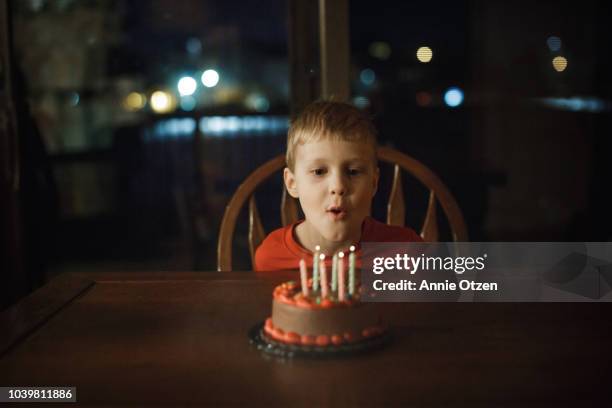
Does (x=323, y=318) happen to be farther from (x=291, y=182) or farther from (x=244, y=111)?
(x=244, y=111)

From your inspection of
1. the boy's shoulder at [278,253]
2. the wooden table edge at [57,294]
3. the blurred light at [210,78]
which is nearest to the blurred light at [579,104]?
the blurred light at [210,78]

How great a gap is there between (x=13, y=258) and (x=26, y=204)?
208 mm

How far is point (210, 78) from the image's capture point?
14.5 feet

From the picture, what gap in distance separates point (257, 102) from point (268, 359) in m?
3.38

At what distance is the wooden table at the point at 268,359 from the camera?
0.81 metres

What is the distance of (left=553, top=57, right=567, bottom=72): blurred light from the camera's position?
4660mm

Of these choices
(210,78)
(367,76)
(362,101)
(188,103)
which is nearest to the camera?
(362,101)

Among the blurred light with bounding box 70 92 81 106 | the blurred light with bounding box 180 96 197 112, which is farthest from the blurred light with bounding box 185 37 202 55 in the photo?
the blurred light with bounding box 70 92 81 106

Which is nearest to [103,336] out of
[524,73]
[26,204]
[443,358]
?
[443,358]

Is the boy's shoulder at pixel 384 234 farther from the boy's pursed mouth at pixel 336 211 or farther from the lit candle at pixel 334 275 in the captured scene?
the lit candle at pixel 334 275

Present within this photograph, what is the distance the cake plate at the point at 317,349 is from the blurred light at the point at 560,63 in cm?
407

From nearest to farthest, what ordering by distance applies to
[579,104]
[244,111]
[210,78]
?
[244,111]
[210,78]
[579,104]

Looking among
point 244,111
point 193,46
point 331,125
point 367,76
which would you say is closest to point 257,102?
point 244,111

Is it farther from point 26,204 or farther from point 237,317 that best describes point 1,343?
point 26,204
